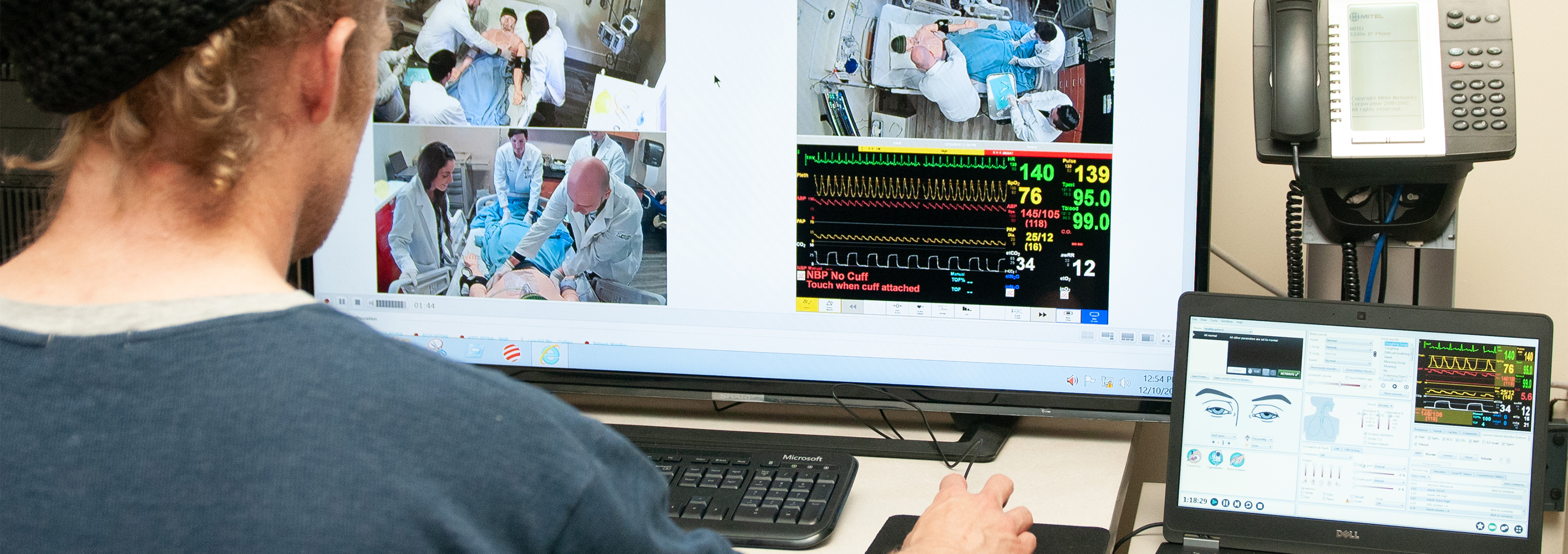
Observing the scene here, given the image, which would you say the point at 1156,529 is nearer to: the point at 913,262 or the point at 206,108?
the point at 913,262

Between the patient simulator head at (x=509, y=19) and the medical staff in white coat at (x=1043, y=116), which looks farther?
the patient simulator head at (x=509, y=19)

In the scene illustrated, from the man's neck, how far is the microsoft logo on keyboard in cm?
62

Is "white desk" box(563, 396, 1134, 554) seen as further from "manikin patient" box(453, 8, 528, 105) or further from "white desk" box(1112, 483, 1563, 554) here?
"manikin patient" box(453, 8, 528, 105)

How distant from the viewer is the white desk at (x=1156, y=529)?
0.98 m

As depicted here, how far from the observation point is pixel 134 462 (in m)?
0.44

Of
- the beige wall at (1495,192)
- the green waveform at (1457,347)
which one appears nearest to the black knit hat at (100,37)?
the green waveform at (1457,347)

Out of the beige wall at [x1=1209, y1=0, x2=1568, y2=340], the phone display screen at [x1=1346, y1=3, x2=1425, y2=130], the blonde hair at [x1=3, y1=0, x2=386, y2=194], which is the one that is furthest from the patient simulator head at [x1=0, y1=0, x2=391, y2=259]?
the beige wall at [x1=1209, y1=0, x2=1568, y2=340]

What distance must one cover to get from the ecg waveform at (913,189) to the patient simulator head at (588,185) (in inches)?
10.0

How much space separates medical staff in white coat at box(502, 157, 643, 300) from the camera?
4.01 feet

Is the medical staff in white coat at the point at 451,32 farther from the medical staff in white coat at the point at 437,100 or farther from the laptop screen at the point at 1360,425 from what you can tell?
the laptop screen at the point at 1360,425

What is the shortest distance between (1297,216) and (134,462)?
0.99 meters

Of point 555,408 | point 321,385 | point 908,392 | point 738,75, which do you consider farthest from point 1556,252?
point 321,385

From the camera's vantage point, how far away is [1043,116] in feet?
3.61

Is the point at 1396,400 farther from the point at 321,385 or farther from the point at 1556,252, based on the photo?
the point at 321,385
